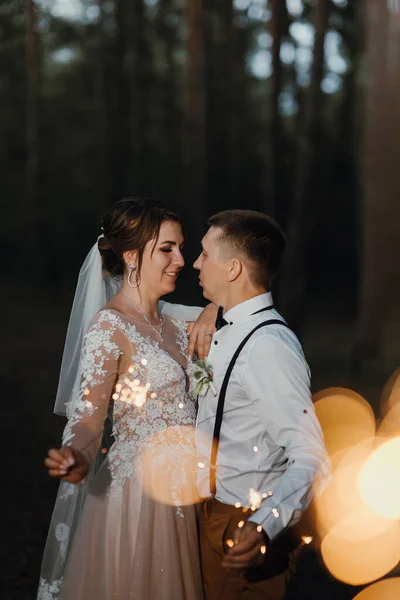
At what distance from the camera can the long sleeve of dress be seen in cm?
294

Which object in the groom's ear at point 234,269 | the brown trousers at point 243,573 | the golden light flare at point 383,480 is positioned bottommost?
the golden light flare at point 383,480

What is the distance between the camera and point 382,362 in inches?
526

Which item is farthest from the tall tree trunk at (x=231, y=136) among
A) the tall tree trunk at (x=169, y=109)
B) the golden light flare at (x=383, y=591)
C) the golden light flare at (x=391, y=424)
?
the golden light flare at (x=383, y=591)

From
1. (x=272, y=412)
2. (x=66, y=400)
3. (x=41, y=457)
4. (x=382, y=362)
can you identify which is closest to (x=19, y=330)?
(x=382, y=362)

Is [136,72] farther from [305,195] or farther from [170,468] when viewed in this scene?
[170,468]

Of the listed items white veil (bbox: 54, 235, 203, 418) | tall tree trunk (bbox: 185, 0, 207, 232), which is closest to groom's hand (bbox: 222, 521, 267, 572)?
white veil (bbox: 54, 235, 203, 418)

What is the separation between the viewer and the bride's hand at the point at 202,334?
11.1 feet

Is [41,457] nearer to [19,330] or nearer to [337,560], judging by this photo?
[337,560]

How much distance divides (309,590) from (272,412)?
331cm

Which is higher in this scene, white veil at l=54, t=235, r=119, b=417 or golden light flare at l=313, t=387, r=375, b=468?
white veil at l=54, t=235, r=119, b=417

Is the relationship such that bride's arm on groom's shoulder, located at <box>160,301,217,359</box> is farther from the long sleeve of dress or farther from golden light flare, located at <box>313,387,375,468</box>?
golden light flare, located at <box>313,387,375,468</box>

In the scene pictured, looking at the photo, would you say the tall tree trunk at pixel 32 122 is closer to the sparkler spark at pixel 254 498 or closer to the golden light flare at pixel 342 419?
the golden light flare at pixel 342 419

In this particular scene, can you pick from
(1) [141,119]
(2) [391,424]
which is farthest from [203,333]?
(1) [141,119]

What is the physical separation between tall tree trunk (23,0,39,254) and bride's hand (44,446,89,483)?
20963 mm
